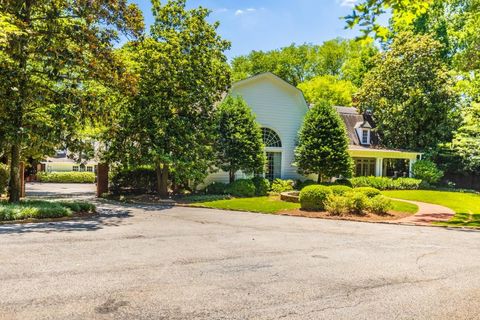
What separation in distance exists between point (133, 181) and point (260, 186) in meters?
8.04

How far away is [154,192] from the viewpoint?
2433 centimetres

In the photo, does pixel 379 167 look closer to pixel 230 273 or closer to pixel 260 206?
pixel 260 206

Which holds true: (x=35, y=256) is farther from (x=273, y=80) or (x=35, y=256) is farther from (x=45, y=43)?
(x=273, y=80)

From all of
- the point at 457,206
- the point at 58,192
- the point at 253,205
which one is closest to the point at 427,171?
the point at 457,206

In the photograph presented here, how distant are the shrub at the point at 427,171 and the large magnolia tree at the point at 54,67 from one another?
26.1m

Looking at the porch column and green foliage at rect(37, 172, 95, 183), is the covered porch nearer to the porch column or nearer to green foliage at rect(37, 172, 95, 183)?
the porch column

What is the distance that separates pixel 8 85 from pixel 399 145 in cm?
3219

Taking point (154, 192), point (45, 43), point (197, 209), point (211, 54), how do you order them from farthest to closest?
point (154, 192), point (211, 54), point (197, 209), point (45, 43)

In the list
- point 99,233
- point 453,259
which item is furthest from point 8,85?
point 453,259

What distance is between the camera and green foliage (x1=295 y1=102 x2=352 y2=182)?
86.5 feet

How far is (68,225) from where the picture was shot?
11914mm

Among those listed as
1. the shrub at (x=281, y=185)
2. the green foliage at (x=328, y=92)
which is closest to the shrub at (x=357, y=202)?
the shrub at (x=281, y=185)

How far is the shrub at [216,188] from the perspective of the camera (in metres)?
23.8

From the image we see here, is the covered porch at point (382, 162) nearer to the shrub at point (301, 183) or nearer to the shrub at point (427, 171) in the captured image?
the shrub at point (427, 171)
